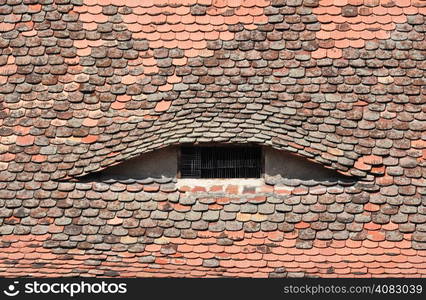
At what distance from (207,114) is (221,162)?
700 millimetres

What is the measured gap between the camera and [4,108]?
425 inches

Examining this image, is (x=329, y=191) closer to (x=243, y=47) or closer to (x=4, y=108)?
(x=243, y=47)

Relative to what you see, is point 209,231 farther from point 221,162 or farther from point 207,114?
point 207,114

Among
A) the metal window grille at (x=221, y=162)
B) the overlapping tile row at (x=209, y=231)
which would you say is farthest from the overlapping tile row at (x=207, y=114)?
the metal window grille at (x=221, y=162)

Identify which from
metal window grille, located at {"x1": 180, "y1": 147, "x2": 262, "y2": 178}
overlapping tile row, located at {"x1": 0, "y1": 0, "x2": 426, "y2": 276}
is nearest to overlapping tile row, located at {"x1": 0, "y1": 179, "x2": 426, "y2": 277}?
overlapping tile row, located at {"x1": 0, "y1": 0, "x2": 426, "y2": 276}

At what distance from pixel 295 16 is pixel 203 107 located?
6.45 ft

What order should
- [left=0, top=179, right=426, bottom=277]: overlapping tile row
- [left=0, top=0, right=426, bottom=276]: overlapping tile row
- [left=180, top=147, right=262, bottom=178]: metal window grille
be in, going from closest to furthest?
[left=0, top=179, right=426, bottom=277]: overlapping tile row < [left=0, top=0, right=426, bottom=276]: overlapping tile row < [left=180, top=147, right=262, bottom=178]: metal window grille

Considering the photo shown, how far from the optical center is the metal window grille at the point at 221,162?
10.6m

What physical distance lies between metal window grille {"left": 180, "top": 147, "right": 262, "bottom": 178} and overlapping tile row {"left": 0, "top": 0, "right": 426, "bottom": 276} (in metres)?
0.32

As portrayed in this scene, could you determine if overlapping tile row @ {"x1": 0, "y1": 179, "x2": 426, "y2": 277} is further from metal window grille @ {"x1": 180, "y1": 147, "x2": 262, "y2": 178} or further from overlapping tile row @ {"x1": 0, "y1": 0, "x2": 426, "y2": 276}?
metal window grille @ {"x1": 180, "y1": 147, "x2": 262, "y2": 178}

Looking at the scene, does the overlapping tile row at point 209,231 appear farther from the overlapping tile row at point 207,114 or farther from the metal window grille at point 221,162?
the metal window grille at point 221,162

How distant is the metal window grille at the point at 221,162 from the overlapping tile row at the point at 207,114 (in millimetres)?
324

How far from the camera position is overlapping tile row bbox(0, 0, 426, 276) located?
1006 cm

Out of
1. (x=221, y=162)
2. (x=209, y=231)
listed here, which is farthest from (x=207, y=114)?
(x=209, y=231)
